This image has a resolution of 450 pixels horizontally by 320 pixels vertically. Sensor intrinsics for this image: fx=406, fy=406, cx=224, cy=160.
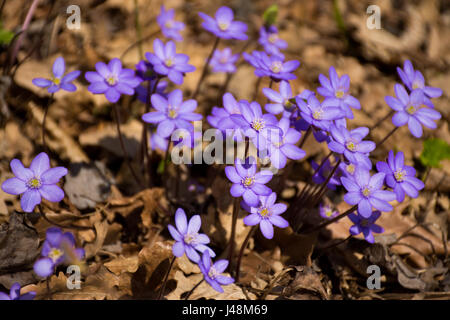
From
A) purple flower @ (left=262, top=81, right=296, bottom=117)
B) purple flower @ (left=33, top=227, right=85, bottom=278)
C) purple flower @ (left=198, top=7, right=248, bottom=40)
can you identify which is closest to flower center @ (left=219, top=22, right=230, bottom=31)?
purple flower @ (left=198, top=7, right=248, bottom=40)

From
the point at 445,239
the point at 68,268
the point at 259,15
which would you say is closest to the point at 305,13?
the point at 259,15

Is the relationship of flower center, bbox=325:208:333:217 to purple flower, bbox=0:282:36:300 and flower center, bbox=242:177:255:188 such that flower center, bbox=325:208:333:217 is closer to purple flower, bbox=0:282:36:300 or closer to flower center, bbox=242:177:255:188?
flower center, bbox=242:177:255:188

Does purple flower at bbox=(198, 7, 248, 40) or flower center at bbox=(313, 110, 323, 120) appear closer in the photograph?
flower center at bbox=(313, 110, 323, 120)

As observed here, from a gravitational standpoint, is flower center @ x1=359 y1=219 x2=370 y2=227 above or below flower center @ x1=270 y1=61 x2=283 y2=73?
below

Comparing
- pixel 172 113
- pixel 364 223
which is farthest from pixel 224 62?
pixel 364 223

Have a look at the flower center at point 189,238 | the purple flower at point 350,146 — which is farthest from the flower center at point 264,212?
the purple flower at point 350,146
